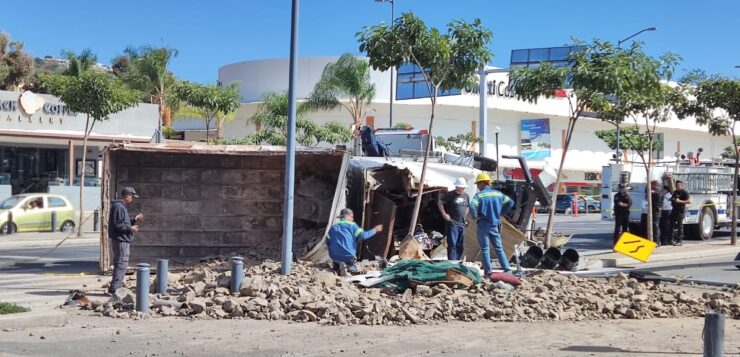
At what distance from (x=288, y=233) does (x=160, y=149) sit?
3457 mm

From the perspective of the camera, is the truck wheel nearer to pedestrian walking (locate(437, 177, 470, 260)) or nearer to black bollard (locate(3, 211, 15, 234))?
pedestrian walking (locate(437, 177, 470, 260))

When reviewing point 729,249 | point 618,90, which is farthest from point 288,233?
point 729,249

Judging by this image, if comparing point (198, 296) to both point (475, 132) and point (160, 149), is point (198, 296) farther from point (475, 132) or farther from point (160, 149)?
point (475, 132)

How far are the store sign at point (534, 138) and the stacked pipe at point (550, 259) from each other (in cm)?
4242

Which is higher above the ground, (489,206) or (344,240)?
(489,206)

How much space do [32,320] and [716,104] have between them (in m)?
18.0

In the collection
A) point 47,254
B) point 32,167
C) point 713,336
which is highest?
point 32,167

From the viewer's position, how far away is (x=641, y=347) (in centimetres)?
796

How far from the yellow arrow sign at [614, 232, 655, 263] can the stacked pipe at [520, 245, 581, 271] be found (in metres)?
1.56

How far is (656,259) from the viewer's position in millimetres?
17703

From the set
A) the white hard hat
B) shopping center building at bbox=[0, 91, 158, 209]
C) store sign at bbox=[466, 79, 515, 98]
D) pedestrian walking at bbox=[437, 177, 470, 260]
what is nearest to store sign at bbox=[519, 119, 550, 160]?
store sign at bbox=[466, 79, 515, 98]

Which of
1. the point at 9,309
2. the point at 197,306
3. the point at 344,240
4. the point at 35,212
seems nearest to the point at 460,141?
the point at 35,212

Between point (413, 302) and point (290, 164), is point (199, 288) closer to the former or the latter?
point (290, 164)

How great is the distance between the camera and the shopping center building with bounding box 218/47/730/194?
169 feet
